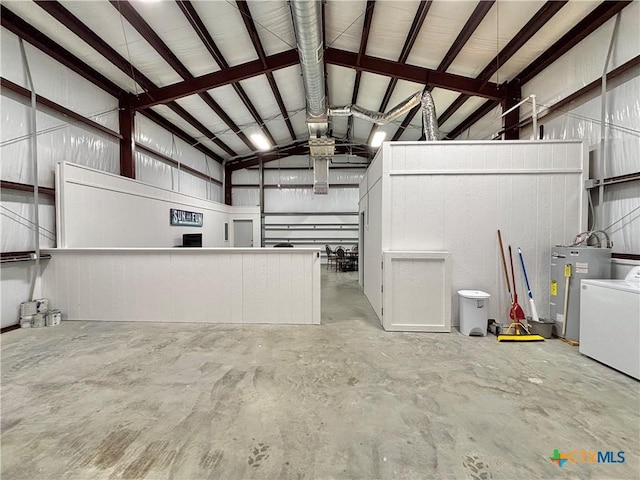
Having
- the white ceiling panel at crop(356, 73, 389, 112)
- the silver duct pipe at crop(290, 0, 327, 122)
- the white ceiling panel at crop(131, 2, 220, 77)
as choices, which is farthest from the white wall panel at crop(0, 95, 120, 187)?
the white ceiling panel at crop(356, 73, 389, 112)

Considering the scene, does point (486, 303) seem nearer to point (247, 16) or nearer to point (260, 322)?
point (260, 322)

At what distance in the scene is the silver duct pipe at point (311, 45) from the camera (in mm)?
3213

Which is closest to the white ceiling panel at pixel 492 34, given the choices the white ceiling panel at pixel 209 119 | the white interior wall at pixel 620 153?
the white interior wall at pixel 620 153

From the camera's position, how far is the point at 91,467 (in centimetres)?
147

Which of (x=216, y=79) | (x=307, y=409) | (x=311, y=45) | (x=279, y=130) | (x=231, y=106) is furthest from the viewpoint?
(x=279, y=130)

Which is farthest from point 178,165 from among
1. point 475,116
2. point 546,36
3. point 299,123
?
point 546,36

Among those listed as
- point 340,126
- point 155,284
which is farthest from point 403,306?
point 340,126

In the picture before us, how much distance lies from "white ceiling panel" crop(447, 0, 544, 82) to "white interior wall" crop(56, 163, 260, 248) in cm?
659

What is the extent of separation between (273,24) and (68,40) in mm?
3186

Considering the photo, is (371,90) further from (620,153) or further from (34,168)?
(34,168)

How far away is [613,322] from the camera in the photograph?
2.56 meters

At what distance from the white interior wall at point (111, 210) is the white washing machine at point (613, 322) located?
275 inches

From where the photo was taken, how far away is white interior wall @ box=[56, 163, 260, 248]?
165 inches

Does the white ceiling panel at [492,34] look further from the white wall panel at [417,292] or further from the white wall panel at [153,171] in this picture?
the white wall panel at [153,171]
